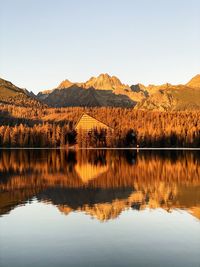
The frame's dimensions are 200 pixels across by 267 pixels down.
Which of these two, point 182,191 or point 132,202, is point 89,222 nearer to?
point 132,202

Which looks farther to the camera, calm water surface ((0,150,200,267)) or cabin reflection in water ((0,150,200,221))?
cabin reflection in water ((0,150,200,221))

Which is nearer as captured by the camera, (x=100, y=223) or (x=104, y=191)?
(x=100, y=223)

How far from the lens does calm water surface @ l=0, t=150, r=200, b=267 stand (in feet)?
100

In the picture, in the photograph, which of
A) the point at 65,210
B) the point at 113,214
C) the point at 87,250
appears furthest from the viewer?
the point at 65,210

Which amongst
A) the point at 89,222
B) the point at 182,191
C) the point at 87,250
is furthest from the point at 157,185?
the point at 87,250

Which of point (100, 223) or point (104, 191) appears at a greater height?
point (104, 191)

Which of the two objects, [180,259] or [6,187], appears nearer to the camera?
[180,259]

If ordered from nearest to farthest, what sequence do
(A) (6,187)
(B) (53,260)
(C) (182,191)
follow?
(B) (53,260) < (C) (182,191) < (A) (6,187)

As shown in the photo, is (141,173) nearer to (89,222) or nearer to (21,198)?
(21,198)

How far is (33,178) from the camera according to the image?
8256cm

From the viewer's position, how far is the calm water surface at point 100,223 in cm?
3055

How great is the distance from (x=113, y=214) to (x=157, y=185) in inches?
1007

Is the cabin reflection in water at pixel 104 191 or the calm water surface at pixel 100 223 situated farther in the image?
the cabin reflection in water at pixel 104 191

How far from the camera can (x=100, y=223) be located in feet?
138
